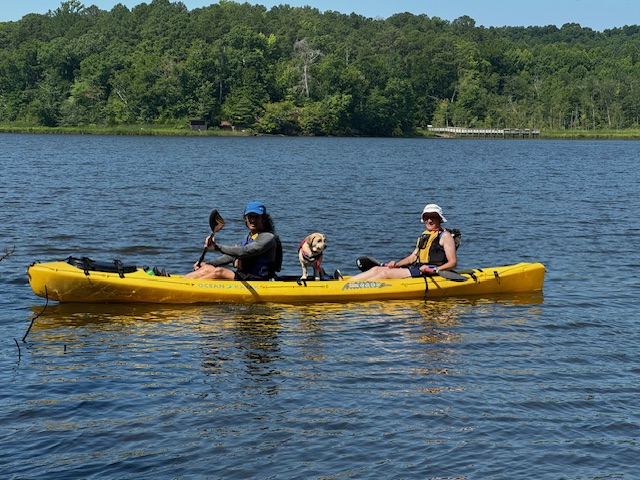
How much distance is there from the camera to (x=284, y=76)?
133375mm

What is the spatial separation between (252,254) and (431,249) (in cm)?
294

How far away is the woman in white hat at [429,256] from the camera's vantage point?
1437 cm

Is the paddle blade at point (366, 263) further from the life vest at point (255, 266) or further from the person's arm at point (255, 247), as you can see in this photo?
the person's arm at point (255, 247)

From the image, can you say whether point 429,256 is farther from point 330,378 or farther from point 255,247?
point 330,378

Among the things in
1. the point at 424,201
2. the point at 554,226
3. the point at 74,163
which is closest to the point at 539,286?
the point at 554,226

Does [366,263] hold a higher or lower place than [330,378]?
higher

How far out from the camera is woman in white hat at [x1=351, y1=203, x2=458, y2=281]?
14.4 m

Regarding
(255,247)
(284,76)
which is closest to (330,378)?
(255,247)

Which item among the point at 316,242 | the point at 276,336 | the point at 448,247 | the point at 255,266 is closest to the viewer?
the point at 276,336

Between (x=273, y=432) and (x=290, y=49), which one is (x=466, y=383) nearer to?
(x=273, y=432)

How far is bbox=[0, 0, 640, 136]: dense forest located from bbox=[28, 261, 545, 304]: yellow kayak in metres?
110

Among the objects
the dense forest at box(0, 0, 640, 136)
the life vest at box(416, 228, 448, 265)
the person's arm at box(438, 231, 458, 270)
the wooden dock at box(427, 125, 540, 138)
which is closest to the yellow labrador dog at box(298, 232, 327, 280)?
the life vest at box(416, 228, 448, 265)

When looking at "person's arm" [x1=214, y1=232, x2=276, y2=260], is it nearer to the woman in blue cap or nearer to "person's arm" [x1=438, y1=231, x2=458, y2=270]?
the woman in blue cap

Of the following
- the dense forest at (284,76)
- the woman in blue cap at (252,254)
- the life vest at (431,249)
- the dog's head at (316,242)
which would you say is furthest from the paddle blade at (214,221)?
the dense forest at (284,76)
